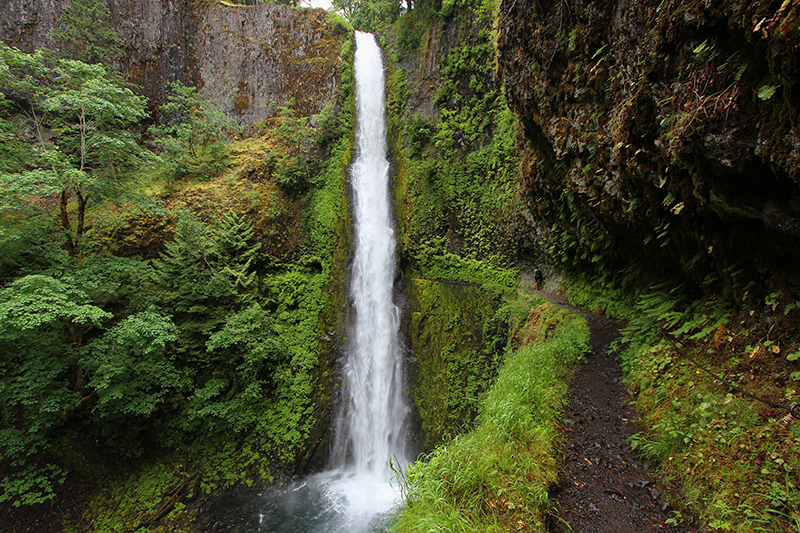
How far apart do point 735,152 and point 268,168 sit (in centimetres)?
1376

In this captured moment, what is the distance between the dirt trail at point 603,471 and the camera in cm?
266

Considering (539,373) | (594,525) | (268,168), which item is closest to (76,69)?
(268,168)

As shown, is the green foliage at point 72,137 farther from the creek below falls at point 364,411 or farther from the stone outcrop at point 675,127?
the stone outcrop at point 675,127

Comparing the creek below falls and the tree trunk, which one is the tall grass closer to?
the creek below falls

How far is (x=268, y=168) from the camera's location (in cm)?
1332

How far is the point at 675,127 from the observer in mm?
3438

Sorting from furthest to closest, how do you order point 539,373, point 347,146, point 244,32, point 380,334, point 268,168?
point 244,32
point 347,146
point 268,168
point 380,334
point 539,373

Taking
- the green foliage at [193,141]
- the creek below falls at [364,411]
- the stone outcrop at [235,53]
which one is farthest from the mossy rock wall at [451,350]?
the stone outcrop at [235,53]

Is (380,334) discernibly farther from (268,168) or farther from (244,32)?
(244,32)

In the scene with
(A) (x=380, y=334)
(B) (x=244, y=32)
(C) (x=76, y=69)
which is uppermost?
(B) (x=244, y=32)

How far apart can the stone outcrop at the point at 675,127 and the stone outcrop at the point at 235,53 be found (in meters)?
12.6

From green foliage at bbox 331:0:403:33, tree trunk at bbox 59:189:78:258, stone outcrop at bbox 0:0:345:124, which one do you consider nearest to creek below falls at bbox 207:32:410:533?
stone outcrop at bbox 0:0:345:124

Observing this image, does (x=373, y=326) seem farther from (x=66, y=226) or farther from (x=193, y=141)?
(x=193, y=141)

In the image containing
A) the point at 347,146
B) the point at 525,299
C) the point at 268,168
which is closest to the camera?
the point at 525,299
